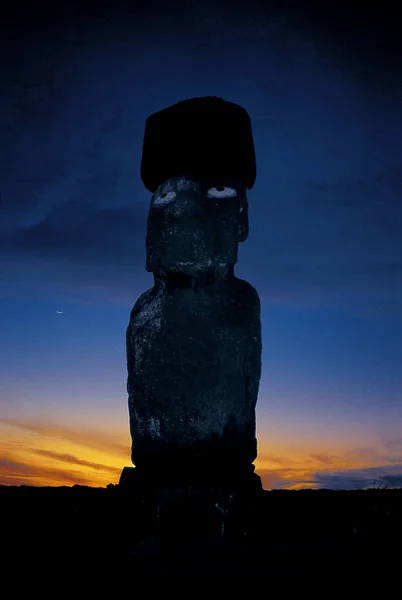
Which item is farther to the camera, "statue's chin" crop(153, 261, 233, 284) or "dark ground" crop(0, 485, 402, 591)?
"statue's chin" crop(153, 261, 233, 284)

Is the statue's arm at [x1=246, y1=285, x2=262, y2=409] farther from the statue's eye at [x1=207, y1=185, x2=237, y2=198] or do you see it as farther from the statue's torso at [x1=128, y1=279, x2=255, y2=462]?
the statue's eye at [x1=207, y1=185, x2=237, y2=198]

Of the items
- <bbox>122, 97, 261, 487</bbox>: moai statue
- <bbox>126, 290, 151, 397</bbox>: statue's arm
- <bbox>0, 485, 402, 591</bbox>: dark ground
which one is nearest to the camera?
<bbox>0, 485, 402, 591</bbox>: dark ground

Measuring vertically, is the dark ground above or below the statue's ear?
below

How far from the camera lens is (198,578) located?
3.05 m

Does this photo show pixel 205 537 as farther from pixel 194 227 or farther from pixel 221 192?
pixel 221 192

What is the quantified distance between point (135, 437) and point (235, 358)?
1269mm

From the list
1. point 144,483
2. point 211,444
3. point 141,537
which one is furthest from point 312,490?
point 141,537

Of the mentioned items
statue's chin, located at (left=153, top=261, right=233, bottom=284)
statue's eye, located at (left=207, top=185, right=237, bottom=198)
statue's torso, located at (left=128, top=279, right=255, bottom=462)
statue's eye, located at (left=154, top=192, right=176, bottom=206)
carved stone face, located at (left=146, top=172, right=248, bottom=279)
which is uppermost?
statue's eye, located at (left=207, top=185, right=237, bottom=198)

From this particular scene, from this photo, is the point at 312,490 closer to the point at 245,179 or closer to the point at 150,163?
the point at 245,179

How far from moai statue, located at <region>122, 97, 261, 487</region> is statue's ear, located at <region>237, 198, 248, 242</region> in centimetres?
1

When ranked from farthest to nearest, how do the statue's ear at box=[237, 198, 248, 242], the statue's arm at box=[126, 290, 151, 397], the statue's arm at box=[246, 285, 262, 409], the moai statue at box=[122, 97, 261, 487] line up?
the statue's ear at box=[237, 198, 248, 242] → the statue's arm at box=[126, 290, 151, 397] → the statue's arm at box=[246, 285, 262, 409] → the moai statue at box=[122, 97, 261, 487]

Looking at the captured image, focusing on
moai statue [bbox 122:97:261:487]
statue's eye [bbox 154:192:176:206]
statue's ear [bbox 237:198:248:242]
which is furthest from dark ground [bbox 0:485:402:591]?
statue's eye [bbox 154:192:176:206]

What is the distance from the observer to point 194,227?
559cm

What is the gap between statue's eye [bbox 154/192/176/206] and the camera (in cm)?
577
